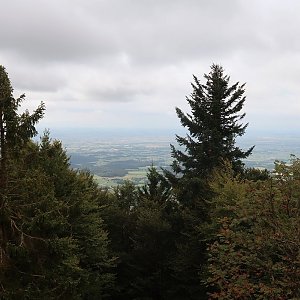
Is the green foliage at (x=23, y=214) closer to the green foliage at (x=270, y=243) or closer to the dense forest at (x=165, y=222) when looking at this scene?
the dense forest at (x=165, y=222)

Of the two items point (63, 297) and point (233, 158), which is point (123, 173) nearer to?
point (233, 158)

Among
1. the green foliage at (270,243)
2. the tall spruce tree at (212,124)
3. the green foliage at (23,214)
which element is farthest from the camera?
the tall spruce tree at (212,124)

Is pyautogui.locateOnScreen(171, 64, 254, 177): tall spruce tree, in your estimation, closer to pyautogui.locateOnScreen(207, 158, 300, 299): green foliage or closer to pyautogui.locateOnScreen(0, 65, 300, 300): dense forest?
pyautogui.locateOnScreen(0, 65, 300, 300): dense forest

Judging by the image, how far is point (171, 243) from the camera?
24297mm

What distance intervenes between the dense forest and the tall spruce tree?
0.23 ft

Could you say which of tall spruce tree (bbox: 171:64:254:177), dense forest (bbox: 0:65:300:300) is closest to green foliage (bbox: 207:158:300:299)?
dense forest (bbox: 0:65:300:300)

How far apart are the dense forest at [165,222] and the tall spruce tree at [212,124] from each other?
71 millimetres

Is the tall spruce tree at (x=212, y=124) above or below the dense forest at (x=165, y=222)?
above

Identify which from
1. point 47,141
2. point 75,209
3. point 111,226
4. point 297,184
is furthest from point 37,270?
point 111,226

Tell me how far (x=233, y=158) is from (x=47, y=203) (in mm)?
15989

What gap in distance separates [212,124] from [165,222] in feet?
24.6

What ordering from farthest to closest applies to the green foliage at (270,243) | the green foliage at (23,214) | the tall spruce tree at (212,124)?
the tall spruce tree at (212,124) → the green foliage at (270,243) → the green foliage at (23,214)

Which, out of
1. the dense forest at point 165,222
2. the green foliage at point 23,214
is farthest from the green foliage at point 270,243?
the green foliage at point 23,214

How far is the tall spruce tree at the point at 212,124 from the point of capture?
77.8ft
